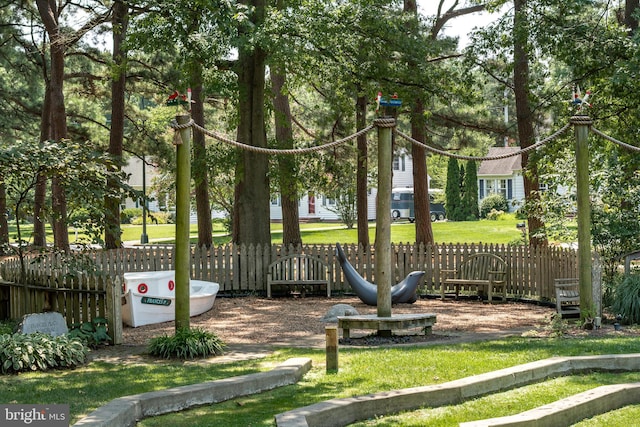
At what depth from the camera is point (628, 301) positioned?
1462 cm

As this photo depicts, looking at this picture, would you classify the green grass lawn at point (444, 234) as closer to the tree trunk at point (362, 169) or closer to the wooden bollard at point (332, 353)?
the tree trunk at point (362, 169)

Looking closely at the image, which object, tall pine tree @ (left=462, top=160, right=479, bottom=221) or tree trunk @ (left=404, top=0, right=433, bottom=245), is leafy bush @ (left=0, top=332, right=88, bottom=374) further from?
tall pine tree @ (left=462, top=160, right=479, bottom=221)

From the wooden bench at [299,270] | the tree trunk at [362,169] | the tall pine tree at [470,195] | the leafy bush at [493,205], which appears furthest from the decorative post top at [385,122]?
the leafy bush at [493,205]

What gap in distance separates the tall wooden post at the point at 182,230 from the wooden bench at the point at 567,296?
21.0ft

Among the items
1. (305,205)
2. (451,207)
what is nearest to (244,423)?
(451,207)

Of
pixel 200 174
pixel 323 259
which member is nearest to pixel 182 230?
→ pixel 323 259

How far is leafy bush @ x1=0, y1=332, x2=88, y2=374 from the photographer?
1064cm

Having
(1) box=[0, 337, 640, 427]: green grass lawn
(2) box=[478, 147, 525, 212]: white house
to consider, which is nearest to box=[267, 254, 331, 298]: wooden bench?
(1) box=[0, 337, 640, 427]: green grass lawn

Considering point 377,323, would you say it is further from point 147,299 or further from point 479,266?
point 479,266

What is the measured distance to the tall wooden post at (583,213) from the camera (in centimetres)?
1395

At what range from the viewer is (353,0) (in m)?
21.3

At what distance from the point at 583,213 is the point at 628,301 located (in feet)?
6.12

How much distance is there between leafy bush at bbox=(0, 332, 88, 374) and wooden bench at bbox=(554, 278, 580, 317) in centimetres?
789

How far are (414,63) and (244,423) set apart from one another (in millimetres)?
14943
